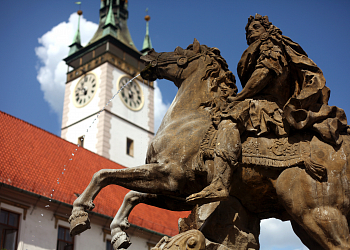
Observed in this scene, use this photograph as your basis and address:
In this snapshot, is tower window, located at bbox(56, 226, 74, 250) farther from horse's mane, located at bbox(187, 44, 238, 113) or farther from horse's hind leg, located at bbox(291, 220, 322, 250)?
horse's hind leg, located at bbox(291, 220, 322, 250)

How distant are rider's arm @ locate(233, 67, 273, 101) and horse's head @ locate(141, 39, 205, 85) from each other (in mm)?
810

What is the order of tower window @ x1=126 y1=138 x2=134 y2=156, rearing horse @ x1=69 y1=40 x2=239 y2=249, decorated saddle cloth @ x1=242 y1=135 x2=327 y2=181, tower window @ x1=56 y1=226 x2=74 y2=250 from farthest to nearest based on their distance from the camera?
tower window @ x1=126 y1=138 x2=134 y2=156 → tower window @ x1=56 y1=226 x2=74 y2=250 → rearing horse @ x1=69 y1=40 x2=239 y2=249 → decorated saddle cloth @ x1=242 y1=135 x2=327 y2=181

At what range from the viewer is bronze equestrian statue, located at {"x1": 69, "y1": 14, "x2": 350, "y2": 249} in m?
4.45

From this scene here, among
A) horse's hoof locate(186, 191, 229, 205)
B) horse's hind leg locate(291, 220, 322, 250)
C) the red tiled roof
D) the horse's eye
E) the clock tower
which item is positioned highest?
the clock tower

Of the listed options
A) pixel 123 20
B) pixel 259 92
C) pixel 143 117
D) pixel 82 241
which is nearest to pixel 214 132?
pixel 259 92

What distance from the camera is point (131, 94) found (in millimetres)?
51969

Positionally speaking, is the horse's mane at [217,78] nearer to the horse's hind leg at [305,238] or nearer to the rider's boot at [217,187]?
the rider's boot at [217,187]

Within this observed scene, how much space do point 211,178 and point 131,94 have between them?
1880 inches

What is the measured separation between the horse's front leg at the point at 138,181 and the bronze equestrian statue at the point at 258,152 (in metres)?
0.01

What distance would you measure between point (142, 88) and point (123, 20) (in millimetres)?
12239

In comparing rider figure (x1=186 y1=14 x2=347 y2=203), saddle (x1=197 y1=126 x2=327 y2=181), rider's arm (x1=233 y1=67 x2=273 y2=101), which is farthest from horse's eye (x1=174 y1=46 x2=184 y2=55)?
saddle (x1=197 y1=126 x2=327 y2=181)

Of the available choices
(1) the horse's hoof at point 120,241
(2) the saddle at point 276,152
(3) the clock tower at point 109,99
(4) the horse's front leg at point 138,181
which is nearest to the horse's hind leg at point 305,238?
(2) the saddle at point 276,152

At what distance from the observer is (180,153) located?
480 centimetres

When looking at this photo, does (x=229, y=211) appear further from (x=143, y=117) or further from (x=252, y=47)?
(x=143, y=117)
